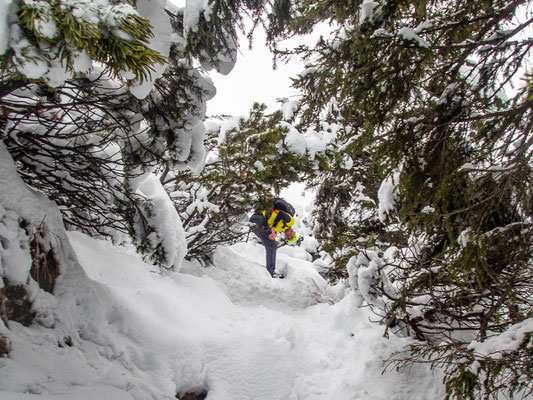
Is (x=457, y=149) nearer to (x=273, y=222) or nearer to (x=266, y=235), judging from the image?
(x=273, y=222)

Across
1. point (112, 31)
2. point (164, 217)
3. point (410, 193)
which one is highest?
point (410, 193)

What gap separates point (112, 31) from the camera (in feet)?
3.85

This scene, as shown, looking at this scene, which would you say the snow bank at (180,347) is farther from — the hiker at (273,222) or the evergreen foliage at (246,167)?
the hiker at (273,222)

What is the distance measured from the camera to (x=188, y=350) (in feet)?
11.9

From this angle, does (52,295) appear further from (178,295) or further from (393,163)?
(393,163)

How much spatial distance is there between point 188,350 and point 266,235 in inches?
192

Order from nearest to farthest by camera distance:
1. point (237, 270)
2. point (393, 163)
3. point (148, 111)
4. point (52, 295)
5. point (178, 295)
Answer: point (52, 295), point (393, 163), point (148, 111), point (178, 295), point (237, 270)

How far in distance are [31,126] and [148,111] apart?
121 centimetres

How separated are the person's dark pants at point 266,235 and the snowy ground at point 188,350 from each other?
2.23 meters

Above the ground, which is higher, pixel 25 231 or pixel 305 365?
pixel 25 231

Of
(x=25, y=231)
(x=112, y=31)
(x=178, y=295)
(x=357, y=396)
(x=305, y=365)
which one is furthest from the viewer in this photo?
(x=178, y=295)

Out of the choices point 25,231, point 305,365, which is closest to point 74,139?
point 25,231

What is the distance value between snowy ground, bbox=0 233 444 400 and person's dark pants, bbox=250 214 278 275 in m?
2.23

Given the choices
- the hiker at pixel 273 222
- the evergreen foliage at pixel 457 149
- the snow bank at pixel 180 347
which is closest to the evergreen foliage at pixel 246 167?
the evergreen foliage at pixel 457 149
